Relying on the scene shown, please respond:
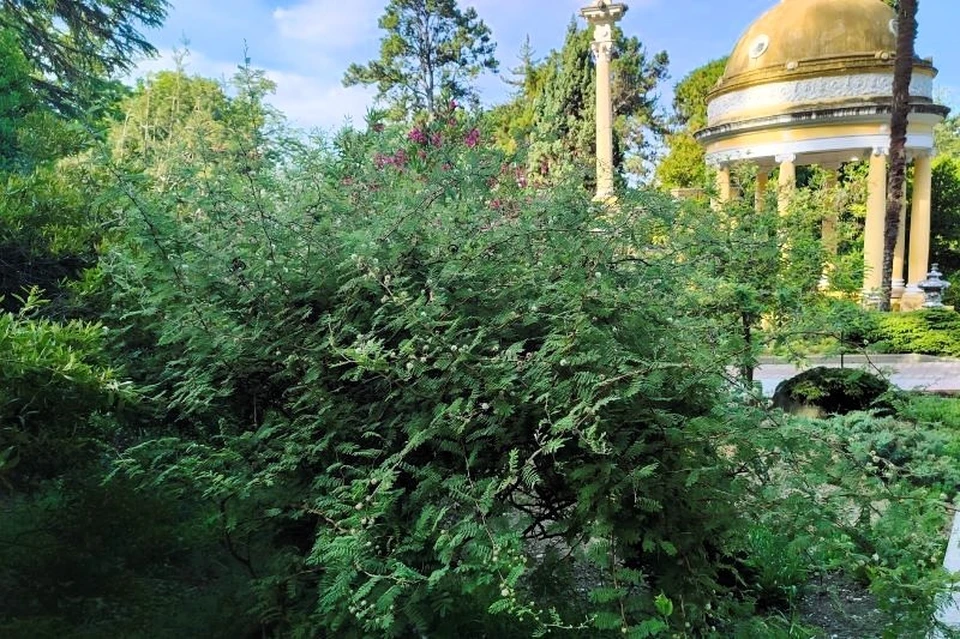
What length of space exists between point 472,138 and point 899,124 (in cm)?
1429

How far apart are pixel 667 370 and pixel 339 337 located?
106 cm

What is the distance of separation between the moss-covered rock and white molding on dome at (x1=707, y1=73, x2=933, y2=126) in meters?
10.3

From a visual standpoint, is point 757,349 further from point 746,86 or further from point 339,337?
point 746,86

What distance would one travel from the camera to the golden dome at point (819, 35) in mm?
16594

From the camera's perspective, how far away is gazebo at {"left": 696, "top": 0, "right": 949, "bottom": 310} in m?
15.9

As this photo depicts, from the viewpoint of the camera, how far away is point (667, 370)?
7.30 feet

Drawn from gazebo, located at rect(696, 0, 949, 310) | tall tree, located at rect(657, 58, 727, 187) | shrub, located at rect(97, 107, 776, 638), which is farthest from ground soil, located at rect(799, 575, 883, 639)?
tall tree, located at rect(657, 58, 727, 187)

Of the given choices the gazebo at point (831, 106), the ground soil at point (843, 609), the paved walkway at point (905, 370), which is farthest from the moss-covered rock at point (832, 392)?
the gazebo at point (831, 106)

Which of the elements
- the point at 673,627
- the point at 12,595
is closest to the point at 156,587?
the point at 12,595

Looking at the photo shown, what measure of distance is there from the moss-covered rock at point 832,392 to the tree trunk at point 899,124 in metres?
7.76

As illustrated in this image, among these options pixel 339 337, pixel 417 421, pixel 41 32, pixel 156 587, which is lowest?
pixel 156 587

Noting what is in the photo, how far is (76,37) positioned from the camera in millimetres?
14148

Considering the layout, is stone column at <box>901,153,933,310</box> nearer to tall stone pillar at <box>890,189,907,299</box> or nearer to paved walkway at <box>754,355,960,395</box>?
tall stone pillar at <box>890,189,907,299</box>

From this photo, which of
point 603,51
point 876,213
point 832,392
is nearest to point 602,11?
point 603,51
